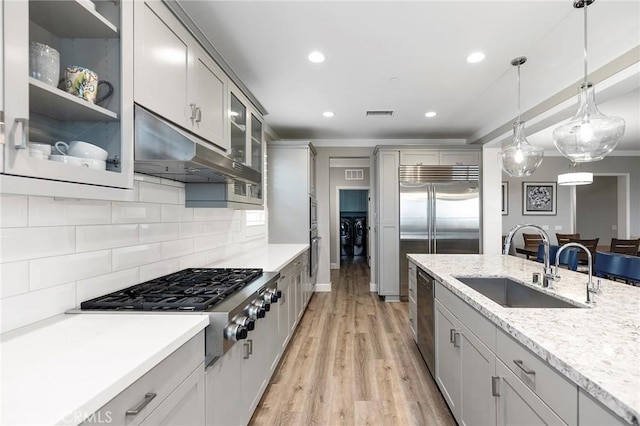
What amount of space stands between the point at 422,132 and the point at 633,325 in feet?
13.9

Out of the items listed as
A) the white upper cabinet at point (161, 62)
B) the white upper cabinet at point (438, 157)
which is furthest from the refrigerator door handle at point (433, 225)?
the white upper cabinet at point (161, 62)

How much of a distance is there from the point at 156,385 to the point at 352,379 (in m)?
1.87

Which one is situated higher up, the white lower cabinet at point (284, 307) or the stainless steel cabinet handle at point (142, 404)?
the stainless steel cabinet handle at point (142, 404)

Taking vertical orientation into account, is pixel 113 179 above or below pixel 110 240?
above

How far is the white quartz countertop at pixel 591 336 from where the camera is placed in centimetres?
73

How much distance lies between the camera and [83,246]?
1.33 m

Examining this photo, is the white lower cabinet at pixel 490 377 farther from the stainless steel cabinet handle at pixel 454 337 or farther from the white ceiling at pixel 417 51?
the white ceiling at pixel 417 51

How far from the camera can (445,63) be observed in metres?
2.65

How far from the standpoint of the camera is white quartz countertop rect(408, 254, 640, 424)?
0.73 meters

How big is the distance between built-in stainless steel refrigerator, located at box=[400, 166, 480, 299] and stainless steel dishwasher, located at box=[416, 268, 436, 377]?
6.66 ft

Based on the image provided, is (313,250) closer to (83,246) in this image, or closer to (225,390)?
(225,390)

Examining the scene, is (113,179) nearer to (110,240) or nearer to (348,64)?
(110,240)

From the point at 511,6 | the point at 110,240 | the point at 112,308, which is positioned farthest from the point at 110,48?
the point at 511,6

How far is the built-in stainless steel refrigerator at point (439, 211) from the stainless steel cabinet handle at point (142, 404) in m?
4.22
